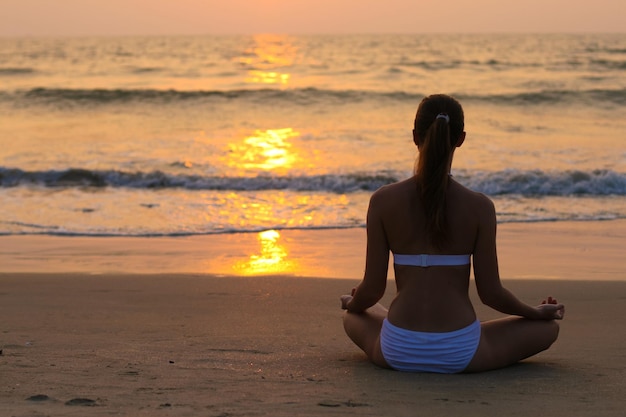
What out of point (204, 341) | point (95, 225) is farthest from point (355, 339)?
point (95, 225)

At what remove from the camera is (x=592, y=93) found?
1090 inches

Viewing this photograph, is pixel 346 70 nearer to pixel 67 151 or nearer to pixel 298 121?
pixel 298 121

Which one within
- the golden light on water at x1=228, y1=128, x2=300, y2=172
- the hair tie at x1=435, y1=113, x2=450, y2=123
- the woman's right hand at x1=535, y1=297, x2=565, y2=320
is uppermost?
the golden light on water at x1=228, y1=128, x2=300, y2=172

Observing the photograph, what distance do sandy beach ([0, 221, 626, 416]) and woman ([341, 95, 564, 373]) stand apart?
135 mm

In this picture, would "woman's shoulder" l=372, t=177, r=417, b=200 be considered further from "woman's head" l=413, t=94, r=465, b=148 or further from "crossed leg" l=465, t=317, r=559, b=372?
"crossed leg" l=465, t=317, r=559, b=372

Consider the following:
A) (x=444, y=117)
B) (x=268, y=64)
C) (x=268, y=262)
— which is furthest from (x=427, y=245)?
(x=268, y=64)

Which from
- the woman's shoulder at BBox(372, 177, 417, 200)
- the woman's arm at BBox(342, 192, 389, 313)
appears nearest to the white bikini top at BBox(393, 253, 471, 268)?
the woman's arm at BBox(342, 192, 389, 313)

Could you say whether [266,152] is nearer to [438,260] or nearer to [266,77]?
[438,260]

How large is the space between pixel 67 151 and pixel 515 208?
9.67 meters

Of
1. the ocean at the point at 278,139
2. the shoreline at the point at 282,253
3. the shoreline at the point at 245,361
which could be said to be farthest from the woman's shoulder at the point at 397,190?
the ocean at the point at 278,139

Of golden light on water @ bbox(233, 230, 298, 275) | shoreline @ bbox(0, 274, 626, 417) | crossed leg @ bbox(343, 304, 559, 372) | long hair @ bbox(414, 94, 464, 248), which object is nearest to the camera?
shoreline @ bbox(0, 274, 626, 417)

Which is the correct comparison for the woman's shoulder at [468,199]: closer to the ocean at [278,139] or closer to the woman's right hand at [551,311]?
the woman's right hand at [551,311]

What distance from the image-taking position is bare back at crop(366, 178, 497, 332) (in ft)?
12.1

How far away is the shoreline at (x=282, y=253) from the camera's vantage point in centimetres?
752
